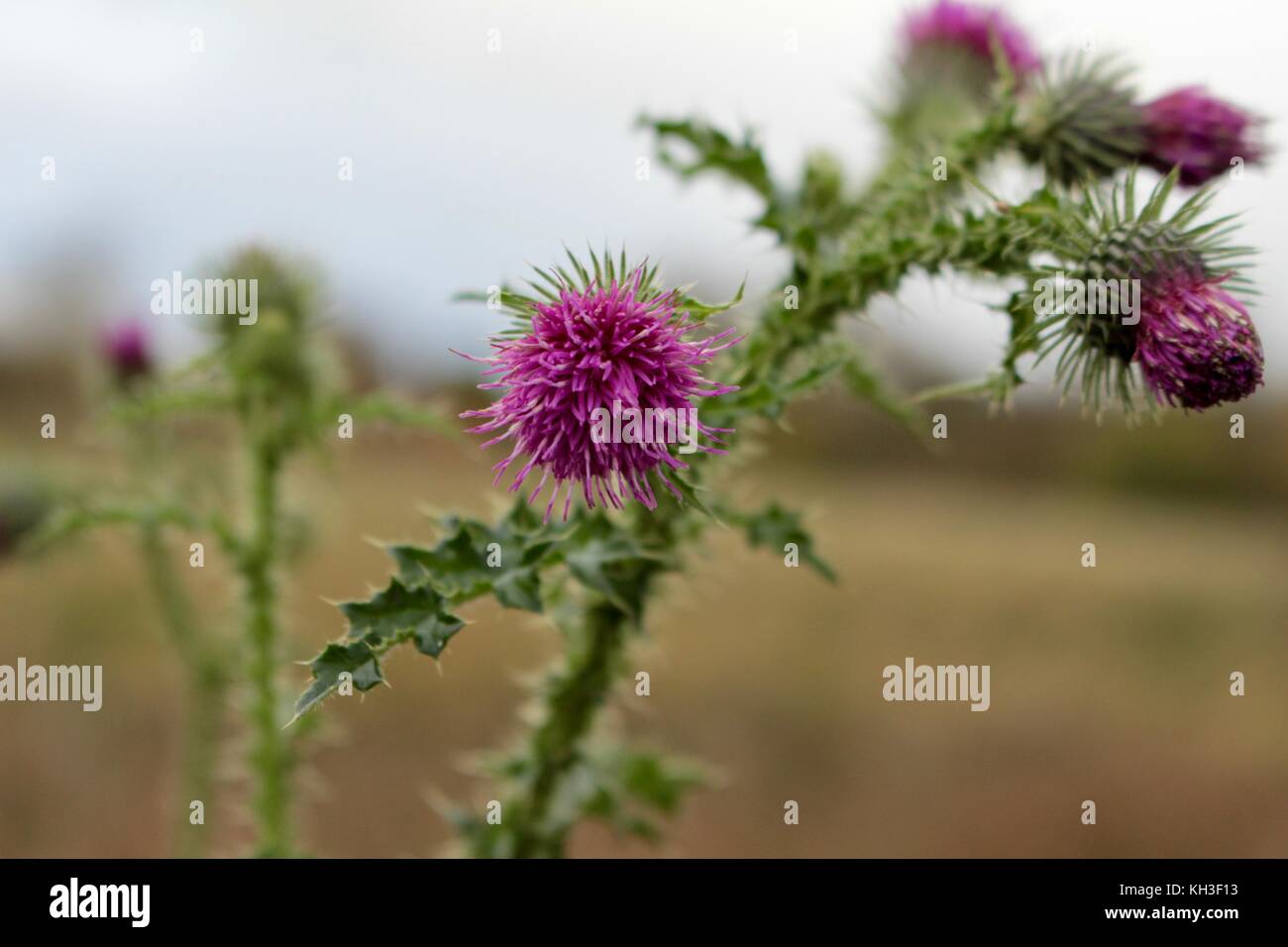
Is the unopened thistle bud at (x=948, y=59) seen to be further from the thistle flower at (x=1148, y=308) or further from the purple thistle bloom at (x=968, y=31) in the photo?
the thistle flower at (x=1148, y=308)

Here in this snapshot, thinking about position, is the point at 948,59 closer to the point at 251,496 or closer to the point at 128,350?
the point at 251,496

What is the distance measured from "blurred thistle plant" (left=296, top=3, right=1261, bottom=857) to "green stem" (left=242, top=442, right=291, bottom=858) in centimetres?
50

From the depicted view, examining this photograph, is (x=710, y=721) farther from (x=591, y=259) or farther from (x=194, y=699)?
(x=591, y=259)

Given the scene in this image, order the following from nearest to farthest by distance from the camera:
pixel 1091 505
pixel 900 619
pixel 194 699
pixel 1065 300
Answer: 1. pixel 1065 300
2. pixel 194 699
3. pixel 900 619
4. pixel 1091 505

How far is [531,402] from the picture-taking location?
160 cm

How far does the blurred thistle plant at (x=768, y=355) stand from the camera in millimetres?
1626

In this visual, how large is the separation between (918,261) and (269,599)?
1.79 metres

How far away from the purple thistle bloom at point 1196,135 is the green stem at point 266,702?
2.41 m

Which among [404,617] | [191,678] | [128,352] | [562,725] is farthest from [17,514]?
[404,617]

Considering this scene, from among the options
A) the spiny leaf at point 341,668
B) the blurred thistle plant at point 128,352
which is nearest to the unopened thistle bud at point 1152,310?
the spiny leaf at point 341,668

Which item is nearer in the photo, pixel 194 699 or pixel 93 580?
pixel 194 699

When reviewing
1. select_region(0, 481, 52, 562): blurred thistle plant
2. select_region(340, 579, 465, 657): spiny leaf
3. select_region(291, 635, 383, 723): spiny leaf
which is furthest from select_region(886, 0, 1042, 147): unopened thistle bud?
select_region(0, 481, 52, 562): blurred thistle plant
